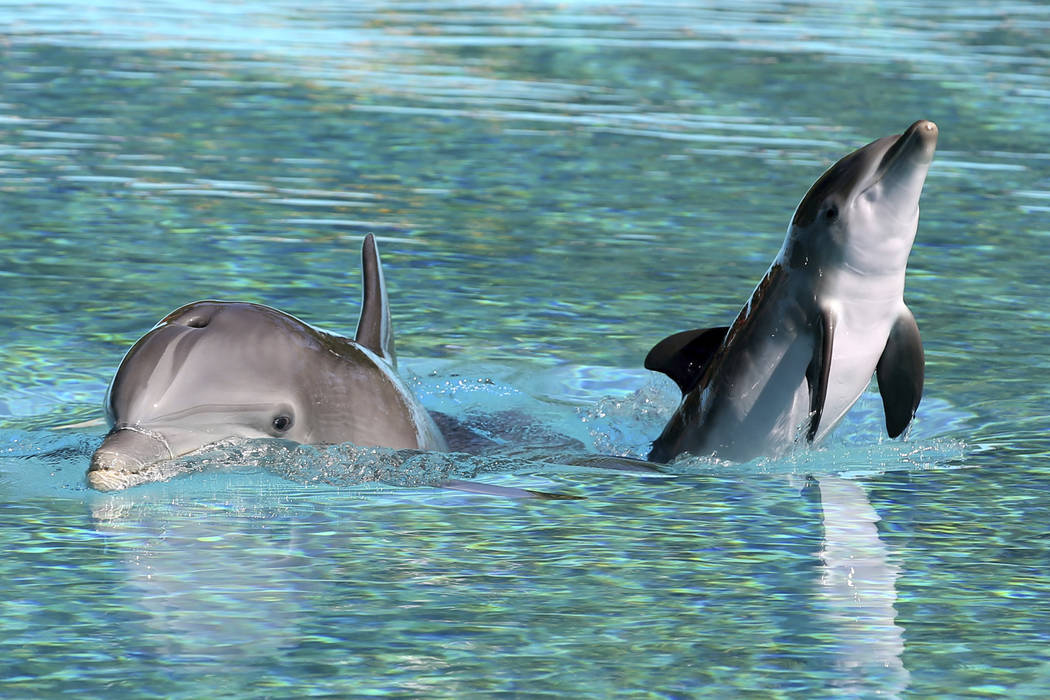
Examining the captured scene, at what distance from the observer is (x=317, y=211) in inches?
413

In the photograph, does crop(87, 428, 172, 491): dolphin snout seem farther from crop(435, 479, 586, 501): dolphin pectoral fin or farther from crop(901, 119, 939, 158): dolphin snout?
crop(901, 119, 939, 158): dolphin snout

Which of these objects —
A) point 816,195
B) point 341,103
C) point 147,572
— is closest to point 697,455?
point 816,195

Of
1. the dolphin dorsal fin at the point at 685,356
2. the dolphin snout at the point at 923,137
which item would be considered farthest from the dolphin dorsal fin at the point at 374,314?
the dolphin snout at the point at 923,137

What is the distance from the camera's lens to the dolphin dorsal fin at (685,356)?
19.8 feet

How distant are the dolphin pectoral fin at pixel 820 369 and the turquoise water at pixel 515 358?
177 mm

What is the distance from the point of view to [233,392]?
4949 millimetres

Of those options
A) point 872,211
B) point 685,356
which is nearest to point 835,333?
point 872,211

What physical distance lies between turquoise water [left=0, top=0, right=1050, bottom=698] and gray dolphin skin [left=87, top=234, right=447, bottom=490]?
152mm

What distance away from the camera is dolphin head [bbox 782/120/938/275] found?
5840mm

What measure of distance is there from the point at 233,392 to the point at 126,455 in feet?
1.12

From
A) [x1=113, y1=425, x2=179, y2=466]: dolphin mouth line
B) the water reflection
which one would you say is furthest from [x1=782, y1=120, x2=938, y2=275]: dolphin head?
[x1=113, y1=425, x2=179, y2=466]: dolphin mouth line

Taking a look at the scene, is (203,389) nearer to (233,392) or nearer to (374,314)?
(233,392)

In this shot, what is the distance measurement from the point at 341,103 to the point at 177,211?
13.9 ft

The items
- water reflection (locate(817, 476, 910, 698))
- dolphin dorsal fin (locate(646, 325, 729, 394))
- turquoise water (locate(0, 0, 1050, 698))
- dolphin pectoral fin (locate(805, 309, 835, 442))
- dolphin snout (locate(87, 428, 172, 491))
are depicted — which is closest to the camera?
water reflection (locate(817, 476, 910, 698))
